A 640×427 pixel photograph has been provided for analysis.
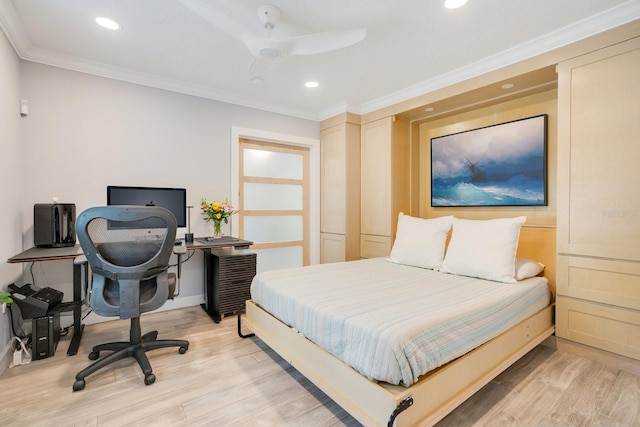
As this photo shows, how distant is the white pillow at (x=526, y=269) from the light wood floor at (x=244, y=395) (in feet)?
2.02

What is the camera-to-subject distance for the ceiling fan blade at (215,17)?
1.58m

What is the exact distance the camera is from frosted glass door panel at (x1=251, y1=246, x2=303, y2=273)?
13.7 feet

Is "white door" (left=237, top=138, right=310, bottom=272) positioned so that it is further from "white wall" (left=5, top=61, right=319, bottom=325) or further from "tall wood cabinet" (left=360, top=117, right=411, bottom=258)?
"tall wood cabinet" (left=360, top=117, right=411, bottom=258)

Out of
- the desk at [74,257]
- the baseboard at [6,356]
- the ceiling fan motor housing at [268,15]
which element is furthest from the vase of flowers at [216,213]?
the ceiling fan motor housing at [268,15]

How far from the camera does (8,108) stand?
2.27 meters

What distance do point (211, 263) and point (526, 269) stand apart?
303cm

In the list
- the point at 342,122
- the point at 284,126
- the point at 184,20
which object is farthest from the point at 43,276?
the point at 342,122

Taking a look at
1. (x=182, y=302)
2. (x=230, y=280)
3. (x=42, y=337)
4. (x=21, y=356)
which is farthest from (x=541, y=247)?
(x=21, y=356)

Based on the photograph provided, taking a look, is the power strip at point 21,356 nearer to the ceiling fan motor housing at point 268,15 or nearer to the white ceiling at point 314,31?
the white ceiling at point 314,31

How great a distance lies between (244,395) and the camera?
1.85 m

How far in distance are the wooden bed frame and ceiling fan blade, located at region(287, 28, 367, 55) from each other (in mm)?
1862

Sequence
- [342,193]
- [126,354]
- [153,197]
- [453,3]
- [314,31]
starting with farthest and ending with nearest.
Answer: [342,193] → [153,197] → [314,31] → [126,354] → [453,3]

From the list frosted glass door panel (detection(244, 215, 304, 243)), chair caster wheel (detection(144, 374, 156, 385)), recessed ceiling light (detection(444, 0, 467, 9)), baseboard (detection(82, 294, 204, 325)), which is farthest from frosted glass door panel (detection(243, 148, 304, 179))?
recessed ceiling light (detection(444, 0, 467, 9))

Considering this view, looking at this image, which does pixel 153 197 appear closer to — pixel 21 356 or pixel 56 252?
pixel 56 252
